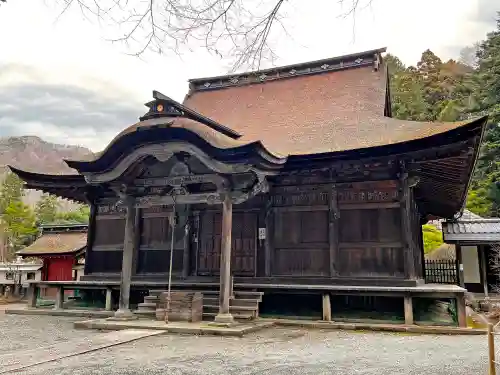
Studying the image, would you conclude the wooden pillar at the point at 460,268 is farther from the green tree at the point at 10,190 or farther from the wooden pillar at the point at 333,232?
the green tree at the point at 10,190

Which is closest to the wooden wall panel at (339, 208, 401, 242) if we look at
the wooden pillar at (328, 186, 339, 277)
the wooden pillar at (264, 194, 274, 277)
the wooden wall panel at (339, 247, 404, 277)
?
the wooden pillar at (328, 186, 339, 277)

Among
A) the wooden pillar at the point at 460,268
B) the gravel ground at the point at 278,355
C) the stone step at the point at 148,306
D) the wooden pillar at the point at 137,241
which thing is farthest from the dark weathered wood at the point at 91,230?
the wooden pillar at the point at 460,268

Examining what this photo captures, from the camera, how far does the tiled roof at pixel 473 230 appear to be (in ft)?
51.6

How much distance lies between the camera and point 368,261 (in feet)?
30.9

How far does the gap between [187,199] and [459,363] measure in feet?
19.3

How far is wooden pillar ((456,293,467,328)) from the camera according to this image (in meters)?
7.96

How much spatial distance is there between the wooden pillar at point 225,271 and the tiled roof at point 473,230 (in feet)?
34.8

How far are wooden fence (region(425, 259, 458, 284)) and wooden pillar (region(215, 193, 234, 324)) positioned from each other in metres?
11.8

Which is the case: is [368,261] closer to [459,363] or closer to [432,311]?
[432,311]

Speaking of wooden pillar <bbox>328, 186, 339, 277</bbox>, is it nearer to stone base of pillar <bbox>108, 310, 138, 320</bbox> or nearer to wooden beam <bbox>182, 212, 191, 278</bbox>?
wooden beam <bbox>182, 212, 191, 278</bbox>

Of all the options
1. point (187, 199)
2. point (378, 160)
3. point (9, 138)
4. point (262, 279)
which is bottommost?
point (262, 279)

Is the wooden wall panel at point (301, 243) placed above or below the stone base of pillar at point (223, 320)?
above

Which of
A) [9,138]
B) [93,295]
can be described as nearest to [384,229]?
[93,295]

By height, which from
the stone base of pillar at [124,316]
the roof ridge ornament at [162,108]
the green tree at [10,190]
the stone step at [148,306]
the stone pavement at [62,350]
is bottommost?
the stone pavement at [62,350]
